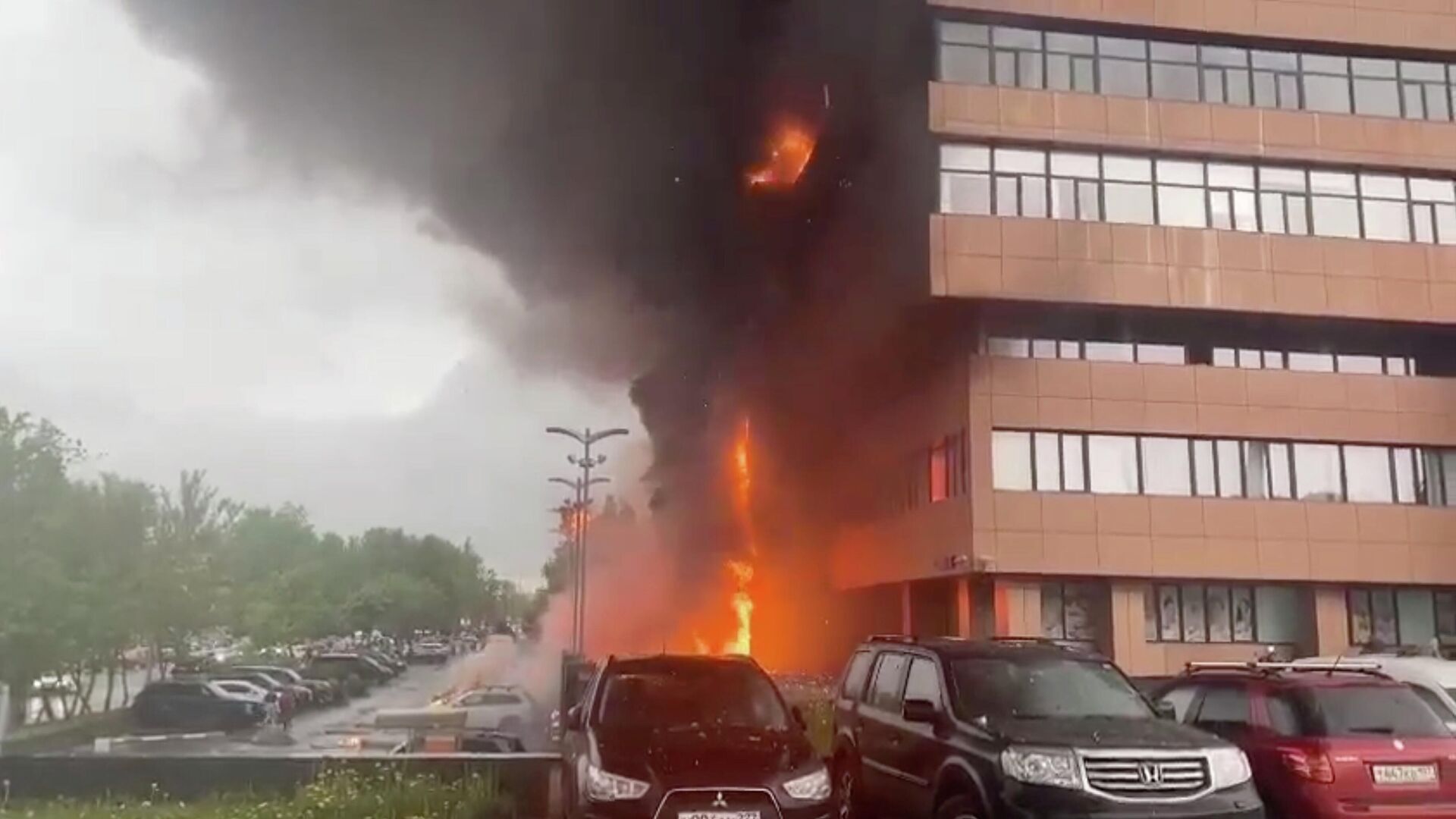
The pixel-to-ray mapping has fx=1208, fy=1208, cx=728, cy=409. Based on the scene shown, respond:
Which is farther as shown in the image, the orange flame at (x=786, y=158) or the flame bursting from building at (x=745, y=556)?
the flame bursting from building at (x=745, y=556)

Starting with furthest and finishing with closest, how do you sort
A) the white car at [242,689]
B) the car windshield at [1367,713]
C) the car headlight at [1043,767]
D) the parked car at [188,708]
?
the white car at [242,689], the parked car at [188,708], the car windshield at [1367,713], the car headlight at [1043,767]

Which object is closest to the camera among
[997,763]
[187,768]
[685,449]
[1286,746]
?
[997,763]

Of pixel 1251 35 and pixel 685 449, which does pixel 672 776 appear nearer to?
pixel 1251 35

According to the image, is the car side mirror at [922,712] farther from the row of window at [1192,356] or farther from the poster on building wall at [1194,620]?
the poster on building wall at [1194,620]

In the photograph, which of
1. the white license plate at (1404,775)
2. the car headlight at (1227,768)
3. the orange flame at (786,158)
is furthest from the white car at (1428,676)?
the orange flame at (786,158)

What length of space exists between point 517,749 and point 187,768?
18.8ft

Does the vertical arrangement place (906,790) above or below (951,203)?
below

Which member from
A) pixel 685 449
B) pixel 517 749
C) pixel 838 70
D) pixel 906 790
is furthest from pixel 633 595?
pixel 906 790

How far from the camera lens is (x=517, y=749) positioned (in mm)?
15898

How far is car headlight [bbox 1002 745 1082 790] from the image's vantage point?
704cm

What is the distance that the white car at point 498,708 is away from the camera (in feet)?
65.7

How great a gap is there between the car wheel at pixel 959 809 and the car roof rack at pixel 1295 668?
2816 mm

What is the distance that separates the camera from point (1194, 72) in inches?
1139

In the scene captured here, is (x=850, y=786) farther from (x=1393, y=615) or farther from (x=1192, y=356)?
(x=1393, y=615)
